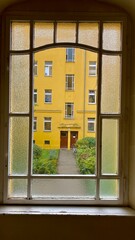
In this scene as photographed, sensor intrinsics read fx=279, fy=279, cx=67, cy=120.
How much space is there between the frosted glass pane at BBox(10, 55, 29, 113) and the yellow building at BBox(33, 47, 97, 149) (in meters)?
0.07

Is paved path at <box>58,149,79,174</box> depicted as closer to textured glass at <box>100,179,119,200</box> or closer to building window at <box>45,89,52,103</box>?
textured glass at <box>100,179,119,200</box>

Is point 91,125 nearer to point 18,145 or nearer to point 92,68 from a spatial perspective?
point 92,68

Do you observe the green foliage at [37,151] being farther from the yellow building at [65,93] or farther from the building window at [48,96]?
the building window at [48,96]

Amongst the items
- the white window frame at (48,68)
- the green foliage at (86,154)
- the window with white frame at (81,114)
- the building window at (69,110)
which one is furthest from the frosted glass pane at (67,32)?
the green foliage at (86,154)

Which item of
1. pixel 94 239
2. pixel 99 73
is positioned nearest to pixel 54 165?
pixel 94 239

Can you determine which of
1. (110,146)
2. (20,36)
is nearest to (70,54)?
(20,36)

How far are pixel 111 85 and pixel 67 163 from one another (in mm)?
649

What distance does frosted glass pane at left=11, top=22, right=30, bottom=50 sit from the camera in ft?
6.53

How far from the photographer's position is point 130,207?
1965 millimetres

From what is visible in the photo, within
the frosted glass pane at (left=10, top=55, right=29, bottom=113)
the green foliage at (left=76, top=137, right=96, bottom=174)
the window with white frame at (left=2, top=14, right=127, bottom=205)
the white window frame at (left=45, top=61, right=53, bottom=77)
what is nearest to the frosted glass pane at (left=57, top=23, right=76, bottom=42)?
the window with white frame at (left=2, top=14, right=127, bottom=205)

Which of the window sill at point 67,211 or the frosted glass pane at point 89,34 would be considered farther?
the frosted glass pane at point 89,34

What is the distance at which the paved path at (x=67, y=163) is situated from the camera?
203 cm

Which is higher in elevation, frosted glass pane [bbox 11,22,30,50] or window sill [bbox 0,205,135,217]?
frosted glass pane [bbox 11,22,30,50]

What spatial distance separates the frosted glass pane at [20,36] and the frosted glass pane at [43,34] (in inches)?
2.2
